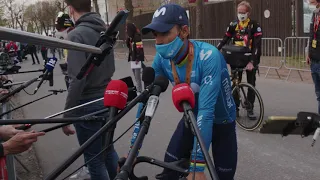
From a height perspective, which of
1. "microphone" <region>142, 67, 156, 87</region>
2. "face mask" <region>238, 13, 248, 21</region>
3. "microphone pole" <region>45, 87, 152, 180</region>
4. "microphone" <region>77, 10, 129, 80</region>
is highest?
"face mask" <region>238, 13, 248, 21</region>

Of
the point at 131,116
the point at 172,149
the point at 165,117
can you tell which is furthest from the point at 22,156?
the point at 172,149

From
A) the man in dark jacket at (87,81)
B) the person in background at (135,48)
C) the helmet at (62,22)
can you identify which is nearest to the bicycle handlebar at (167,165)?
the man in dark jacket at (87,81)

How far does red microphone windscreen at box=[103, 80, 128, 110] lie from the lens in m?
1.76

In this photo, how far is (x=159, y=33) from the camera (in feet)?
7.77

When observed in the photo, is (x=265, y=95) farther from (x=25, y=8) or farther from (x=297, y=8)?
(x=25, y=8)

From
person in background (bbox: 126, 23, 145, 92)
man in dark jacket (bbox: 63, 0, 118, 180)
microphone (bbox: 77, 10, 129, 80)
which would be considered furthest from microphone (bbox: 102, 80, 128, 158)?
person in background (bbox: 126, 23, 145, 92)

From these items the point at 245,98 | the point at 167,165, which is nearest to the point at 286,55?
the point at 245,98

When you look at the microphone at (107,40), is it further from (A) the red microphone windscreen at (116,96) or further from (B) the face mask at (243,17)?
(B) the face mask at (243,17)

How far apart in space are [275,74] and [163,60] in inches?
366

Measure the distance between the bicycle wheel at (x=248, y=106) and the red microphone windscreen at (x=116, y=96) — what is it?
447 centimetres

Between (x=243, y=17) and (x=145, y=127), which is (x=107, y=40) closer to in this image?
(x=145, y=127)

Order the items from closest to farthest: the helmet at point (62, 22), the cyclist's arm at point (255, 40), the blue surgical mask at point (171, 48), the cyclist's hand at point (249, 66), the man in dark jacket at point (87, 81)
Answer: the blue surgical mask at point (171, 48) < the man in dark jacket at point (87, 81) < the helmet at point (62, 22) < the cyclist's hand at point (249, 66) < the cyclist's arm at point (255, 40)

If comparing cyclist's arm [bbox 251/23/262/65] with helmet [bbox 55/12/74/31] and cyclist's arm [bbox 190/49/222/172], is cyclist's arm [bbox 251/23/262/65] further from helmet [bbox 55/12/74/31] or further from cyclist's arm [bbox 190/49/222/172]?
cyclist's arm [bbox 190/49/222/172]

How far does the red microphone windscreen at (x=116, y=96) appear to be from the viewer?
1.76 meters
